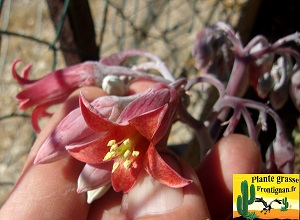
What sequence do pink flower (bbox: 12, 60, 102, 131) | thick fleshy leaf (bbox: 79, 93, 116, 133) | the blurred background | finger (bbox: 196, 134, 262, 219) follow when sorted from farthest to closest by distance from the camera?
1. the blurred background
2. pink flower (bbox: 12, 60, 102, 131)
3. finger (bbox: 196, 134, 262, 219)
4. thick fleshy leaf (bbox: 79, 93, 116, 133)

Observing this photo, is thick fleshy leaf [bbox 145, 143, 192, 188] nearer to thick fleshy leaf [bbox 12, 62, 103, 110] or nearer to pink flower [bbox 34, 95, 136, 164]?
pink flower [bbox 34, 95, 136, 164]

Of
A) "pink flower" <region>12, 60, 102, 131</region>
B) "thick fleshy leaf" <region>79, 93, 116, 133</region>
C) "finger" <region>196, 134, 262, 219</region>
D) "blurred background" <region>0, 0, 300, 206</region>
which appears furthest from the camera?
"blurred background" <region>0, 0, 300, 206</region>

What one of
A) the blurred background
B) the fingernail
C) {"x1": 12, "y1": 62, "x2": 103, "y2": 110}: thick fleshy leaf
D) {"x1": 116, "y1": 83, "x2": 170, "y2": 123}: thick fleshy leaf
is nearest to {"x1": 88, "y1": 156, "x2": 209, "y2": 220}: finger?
the fingernail

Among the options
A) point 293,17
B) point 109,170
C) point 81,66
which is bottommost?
point 293,17

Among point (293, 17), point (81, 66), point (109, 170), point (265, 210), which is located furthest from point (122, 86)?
point (293, 17)

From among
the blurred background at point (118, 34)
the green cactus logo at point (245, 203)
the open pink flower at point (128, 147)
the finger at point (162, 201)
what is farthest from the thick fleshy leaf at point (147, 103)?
the blurred background at point (118, 34)

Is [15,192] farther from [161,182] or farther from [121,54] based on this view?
[121,54]
